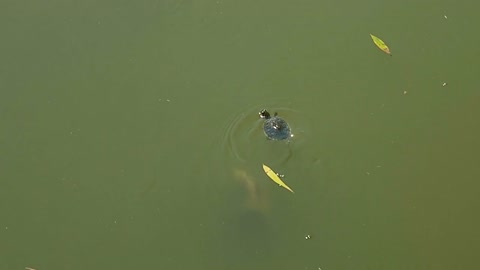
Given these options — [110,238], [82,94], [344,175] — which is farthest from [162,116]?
[344,175]

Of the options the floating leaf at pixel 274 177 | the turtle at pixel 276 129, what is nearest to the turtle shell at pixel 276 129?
the turtle at pixel 276 129

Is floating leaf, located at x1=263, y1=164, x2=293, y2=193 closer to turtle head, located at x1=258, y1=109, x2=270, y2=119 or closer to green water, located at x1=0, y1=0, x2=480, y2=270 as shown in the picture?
green water, located at x1=0, y1=0, x2=480, y2=270

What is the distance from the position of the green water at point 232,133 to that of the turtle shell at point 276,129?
0.03 meters

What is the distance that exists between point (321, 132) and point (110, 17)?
0.94 meters

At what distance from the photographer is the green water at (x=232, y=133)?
2168 mm

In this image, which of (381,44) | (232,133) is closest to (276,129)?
(232,133)

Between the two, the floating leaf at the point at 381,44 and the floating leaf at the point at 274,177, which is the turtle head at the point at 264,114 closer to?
the floating leaf at the point at 274,177

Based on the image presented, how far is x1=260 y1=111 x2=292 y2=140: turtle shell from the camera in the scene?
2318mm

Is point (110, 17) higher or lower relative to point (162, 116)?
higher

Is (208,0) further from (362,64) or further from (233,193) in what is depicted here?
(233,193)

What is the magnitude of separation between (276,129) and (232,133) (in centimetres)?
16

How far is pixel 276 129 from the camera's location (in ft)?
7.61

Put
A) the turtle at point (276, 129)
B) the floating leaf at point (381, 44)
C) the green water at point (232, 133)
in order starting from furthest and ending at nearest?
the floating leaf at point (381, 44) → the turtle at point (276, 129) → the green water at point (232, 133)

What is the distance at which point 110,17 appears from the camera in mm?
2588
